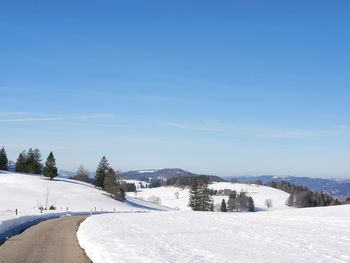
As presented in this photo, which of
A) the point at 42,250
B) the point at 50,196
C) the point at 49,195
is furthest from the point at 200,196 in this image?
the point at 42,250

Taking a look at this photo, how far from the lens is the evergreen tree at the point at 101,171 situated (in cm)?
11581

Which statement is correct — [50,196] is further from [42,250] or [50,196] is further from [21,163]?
[42,250]

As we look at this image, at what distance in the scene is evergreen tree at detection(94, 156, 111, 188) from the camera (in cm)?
11581

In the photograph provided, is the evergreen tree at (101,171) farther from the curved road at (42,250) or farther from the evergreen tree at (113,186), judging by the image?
the curved road at (42,250)

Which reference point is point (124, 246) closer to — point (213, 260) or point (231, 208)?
point (213, 260)

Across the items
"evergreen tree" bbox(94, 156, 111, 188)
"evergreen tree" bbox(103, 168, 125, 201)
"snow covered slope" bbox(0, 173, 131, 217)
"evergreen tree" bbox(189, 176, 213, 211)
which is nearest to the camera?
"snow covered slope" bbox(0, 173, 131, 217)

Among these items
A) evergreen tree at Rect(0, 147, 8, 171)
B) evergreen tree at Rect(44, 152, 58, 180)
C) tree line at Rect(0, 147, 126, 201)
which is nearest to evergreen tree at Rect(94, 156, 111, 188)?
tree line at Rect(0, 147, 126, 201)

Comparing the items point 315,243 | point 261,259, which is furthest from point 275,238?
point 261,259

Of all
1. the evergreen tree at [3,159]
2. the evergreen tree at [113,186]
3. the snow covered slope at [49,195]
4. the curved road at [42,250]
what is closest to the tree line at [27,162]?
the evergreen tree at [3,159]

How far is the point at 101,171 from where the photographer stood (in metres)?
118

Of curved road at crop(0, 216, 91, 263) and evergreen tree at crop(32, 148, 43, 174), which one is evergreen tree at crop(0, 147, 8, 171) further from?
curved road at crop(0, 216, 91, 263)

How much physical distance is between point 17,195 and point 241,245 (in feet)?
268

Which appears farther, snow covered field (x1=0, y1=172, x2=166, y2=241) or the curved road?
snow covered field (x1=0, y1=172, x2=166, y2=241)

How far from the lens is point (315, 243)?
72.5ft
